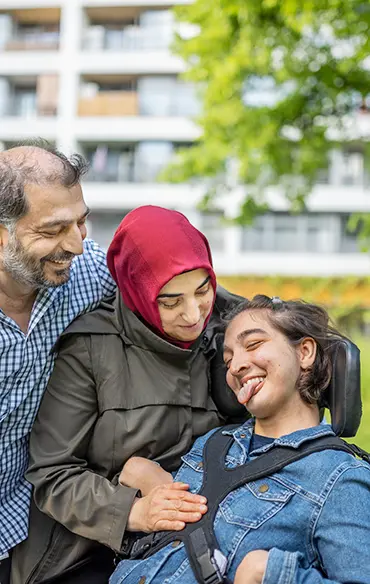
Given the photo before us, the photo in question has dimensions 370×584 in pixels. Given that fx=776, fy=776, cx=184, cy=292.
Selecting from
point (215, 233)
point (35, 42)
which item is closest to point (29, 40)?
point (35, 42)

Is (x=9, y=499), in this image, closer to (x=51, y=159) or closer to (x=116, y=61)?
(x=51, y=159)

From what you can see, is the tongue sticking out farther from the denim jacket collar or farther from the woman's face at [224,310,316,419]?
the denim jacket collar

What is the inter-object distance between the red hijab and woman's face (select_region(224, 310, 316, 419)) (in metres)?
0.19

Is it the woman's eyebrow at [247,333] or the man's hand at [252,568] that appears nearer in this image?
the man's hand at [252,568]

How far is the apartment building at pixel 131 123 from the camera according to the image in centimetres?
2747

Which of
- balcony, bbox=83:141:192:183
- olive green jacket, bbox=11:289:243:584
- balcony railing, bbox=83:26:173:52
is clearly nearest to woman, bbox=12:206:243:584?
olive green jacket, bbox=11:289:243:584

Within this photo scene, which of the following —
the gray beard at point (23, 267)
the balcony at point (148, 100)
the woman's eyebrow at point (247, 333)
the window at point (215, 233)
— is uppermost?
the balcony at point (148, 100)

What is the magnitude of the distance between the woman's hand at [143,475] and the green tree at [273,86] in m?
7.50

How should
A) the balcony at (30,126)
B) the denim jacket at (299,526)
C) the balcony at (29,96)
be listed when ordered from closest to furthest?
the denim jacket at (299,526)
the balcony at (30,126)
the balcony at (29,96)

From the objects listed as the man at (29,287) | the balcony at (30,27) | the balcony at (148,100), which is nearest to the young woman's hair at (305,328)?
the man at (29,287)

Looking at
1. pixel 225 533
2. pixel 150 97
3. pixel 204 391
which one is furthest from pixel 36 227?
pixel 150 97

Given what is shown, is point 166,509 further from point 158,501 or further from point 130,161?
point 130,161

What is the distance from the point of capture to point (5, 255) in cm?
248

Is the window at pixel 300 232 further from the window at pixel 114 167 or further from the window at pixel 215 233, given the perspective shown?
the window at pixel 114 167
